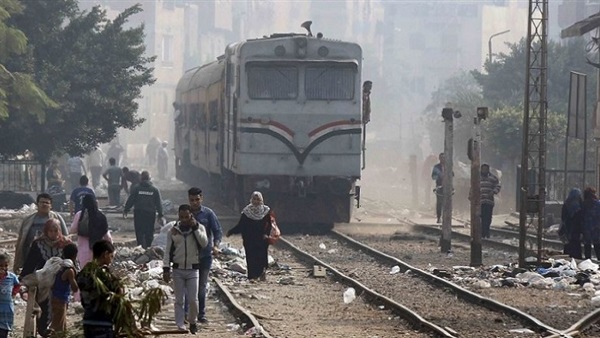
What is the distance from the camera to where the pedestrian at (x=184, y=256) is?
Answer: 14.4 meters

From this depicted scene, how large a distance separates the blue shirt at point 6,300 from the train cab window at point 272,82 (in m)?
16.8

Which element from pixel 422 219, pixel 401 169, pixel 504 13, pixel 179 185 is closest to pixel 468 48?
pixel 504 13

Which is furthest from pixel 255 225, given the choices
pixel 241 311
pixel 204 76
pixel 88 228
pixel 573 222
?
pixel 204 76

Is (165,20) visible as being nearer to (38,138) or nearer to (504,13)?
(504,13)

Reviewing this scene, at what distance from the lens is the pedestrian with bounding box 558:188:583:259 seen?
22.4 metres

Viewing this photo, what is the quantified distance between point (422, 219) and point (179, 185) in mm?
16659

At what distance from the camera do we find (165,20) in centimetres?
11219

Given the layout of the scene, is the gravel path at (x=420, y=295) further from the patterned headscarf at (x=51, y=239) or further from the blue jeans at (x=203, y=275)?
the patterned headscarf at (x=51, y=239)

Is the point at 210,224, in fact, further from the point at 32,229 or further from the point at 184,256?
the point at 32,229

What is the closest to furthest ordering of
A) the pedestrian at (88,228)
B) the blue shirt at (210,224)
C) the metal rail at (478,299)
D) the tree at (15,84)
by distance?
the metal rail at (478,299)
the blue shirt at (210,224)
the pedestrian at (88,228)
the tree at (15,84)

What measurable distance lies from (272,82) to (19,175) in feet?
33.1

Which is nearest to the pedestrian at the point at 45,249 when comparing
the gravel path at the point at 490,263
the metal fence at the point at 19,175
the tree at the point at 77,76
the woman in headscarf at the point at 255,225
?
the woman in headscarf at the point at 255,225

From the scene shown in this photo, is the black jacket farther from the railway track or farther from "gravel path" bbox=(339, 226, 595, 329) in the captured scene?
"gravel path" bbox=(339, 226, 595, 329)

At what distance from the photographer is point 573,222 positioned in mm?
22578
